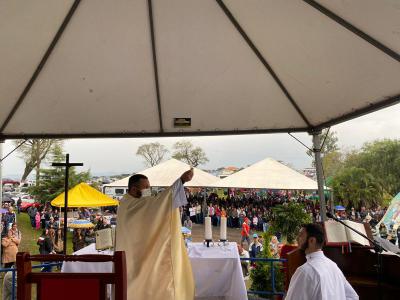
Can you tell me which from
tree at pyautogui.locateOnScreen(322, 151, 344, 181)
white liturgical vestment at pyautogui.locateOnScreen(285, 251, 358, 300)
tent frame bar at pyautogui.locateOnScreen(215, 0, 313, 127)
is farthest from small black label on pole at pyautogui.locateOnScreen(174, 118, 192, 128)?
tree at pyautogui.locateOnScreen(322, 151, 344, 181)

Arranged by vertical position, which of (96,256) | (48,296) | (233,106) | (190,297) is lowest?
(190,297)

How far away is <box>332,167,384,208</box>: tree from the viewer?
30.4 m

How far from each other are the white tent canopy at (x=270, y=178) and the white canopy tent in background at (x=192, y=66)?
6.12m

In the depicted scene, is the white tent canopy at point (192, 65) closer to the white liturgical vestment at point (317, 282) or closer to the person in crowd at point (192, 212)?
the white liturgical vestment at point (317, 282)

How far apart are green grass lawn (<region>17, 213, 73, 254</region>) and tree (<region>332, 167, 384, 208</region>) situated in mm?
22045

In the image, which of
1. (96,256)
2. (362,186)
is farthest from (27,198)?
(96,256)

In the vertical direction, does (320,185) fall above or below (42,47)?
below

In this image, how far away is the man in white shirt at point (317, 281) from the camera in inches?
92.9

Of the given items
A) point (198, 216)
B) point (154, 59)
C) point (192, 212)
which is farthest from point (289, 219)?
point (198, 216)

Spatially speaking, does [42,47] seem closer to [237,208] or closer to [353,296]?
[353,296]

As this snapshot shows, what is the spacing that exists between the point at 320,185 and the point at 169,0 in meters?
3.63

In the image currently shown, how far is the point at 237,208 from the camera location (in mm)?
21953

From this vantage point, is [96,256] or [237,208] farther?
[237,208]

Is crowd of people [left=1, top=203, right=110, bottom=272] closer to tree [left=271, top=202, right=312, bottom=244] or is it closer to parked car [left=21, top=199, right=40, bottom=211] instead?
tree [left=271, top=202, right=312, bottom=244]
